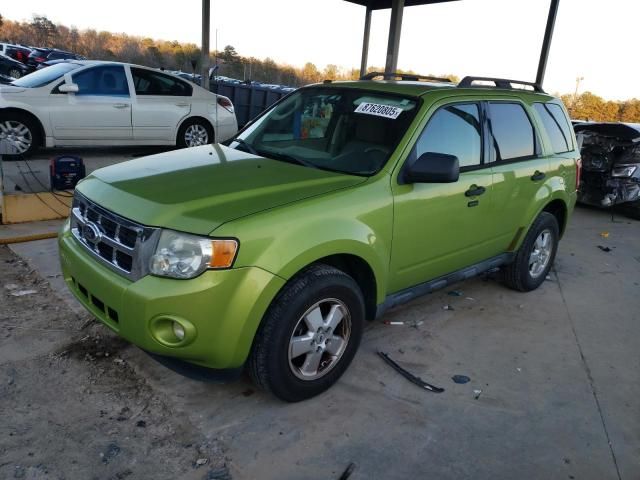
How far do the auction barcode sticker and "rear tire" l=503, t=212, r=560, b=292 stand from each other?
1.89 metres

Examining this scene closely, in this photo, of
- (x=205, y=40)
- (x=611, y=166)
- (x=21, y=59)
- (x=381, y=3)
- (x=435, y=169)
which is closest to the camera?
(x=435, y=169)

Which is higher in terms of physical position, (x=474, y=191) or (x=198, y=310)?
(x=474, y=191)

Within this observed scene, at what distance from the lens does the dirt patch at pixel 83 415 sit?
8.06 feet

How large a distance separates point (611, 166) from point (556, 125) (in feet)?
14.2

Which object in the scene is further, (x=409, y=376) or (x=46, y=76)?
(x=46, y=76)

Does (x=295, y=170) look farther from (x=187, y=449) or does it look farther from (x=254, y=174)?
(x=187, y=449)

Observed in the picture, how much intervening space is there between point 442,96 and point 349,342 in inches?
69.4

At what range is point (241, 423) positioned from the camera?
2.82 m

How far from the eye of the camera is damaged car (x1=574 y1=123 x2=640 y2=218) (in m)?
8.38

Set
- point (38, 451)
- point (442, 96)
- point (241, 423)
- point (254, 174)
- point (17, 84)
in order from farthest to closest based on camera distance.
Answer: point (17, 84) → point (442, 96) → point (254, 174) → point (241, 423) → point (38, 451)

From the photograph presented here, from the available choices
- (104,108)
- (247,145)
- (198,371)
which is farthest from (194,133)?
(198,371)

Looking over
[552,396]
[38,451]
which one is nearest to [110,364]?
[38,451]

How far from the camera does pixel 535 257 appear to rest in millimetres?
4910

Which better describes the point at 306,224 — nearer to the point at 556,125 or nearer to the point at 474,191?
the point at 474,191
